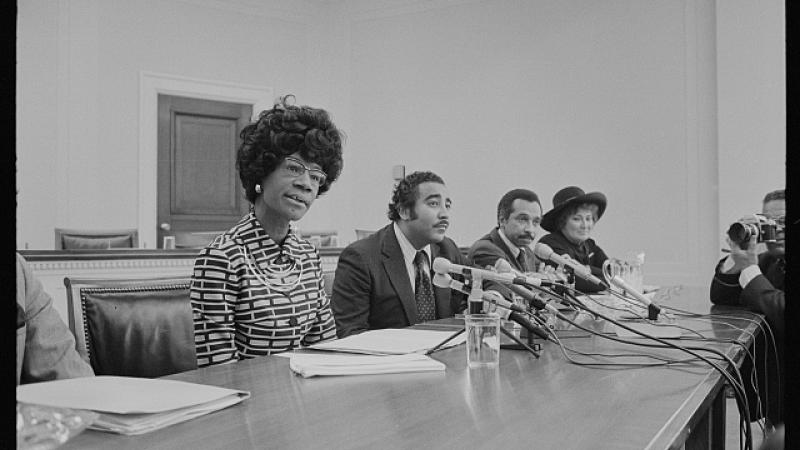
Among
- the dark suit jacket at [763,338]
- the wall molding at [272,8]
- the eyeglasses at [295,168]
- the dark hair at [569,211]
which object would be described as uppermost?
the wall molding at [272,8]

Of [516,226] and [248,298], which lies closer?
[248,298]

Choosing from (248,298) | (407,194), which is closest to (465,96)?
(407,194)

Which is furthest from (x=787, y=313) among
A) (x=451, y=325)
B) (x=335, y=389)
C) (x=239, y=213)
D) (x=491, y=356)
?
(x=239, y=213)

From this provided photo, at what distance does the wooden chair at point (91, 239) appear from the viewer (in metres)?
4.39

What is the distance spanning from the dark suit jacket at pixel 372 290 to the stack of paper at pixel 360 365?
1.01m

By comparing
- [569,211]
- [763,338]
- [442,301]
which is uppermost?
[569,211]

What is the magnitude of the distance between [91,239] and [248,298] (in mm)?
3235

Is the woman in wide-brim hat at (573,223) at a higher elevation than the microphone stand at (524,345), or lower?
higher

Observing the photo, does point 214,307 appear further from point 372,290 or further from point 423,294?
point 423,294

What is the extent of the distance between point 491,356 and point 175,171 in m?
5.33

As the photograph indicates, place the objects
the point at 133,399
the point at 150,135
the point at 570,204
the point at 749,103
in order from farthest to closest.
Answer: the point at 150,135, the point at 749,103, the point at 570,204, the point at 133,399

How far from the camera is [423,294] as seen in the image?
2.61 m

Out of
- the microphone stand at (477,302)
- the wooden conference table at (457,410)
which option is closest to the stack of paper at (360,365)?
the wooden conference table at (457,410)

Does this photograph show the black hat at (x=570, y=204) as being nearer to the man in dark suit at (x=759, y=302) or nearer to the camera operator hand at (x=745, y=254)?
the man in dark suit at (x=759, y=302)
